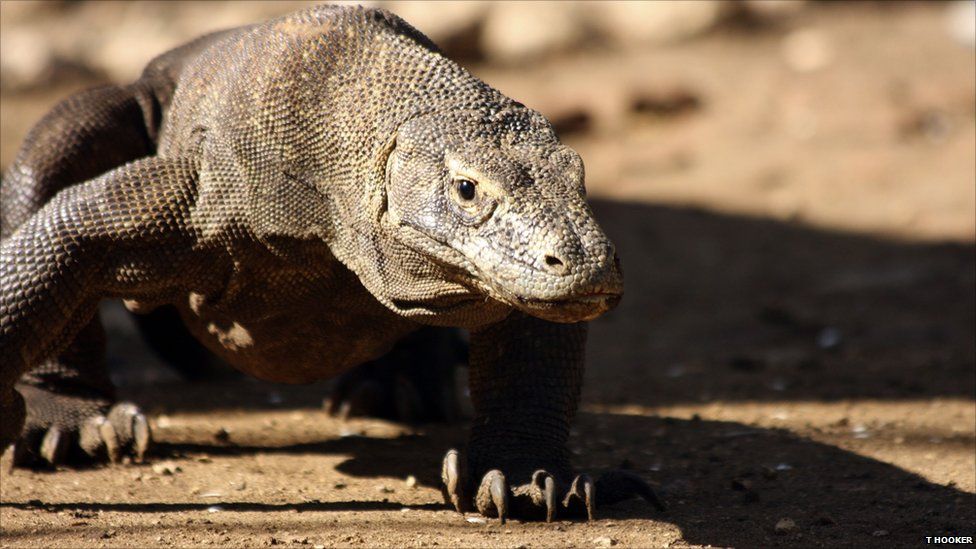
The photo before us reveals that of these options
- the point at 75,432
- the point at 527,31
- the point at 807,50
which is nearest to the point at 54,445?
the point at 75,432

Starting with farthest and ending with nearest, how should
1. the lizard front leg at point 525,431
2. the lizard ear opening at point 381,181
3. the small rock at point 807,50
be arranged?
the small rock at point 807,50 → the lizard front leg at point 525,431 → the lizard ear opening at point 381,181

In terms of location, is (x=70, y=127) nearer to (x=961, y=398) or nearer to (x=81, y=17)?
(x=961, y=398)

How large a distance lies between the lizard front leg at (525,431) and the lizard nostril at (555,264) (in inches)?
40.2

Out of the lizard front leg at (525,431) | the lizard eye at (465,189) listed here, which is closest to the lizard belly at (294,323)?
the lizard front leg at (525,431)

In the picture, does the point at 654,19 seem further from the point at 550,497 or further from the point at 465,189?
the point at 465,189

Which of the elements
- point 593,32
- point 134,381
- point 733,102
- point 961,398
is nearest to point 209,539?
point 134,381

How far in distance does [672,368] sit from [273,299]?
10.1ft

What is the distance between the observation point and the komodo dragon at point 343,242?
10.6ft

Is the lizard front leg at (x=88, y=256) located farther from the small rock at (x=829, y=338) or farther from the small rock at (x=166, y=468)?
the small rock at (x=829, y=338)

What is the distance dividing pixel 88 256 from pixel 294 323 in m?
0.71

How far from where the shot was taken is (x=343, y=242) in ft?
12.1

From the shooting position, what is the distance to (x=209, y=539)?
3.52 m

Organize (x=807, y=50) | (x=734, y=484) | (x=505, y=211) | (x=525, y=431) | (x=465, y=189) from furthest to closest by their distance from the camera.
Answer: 1. (x=807, y=50)
2. (x=734, y=484)
3. (x=525, y=431)
4. (x=465, y=189)
5. (x=505, y=211)

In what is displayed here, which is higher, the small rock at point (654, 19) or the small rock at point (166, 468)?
the small rock at point (654, 19)
